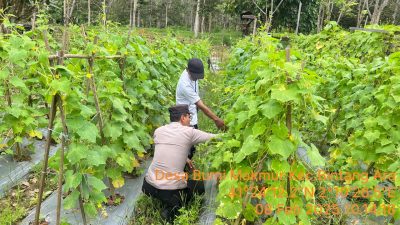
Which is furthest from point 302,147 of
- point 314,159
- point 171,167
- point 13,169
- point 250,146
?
point 13,169

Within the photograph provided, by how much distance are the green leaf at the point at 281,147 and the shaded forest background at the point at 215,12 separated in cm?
309

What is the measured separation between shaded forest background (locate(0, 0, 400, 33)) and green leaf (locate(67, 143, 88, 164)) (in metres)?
2.41

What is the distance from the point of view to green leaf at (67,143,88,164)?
8.64 feet

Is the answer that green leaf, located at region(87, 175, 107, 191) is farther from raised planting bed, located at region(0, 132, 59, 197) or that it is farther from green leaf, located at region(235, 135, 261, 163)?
raised planting bed, located at region(0, 132, 59, 197)

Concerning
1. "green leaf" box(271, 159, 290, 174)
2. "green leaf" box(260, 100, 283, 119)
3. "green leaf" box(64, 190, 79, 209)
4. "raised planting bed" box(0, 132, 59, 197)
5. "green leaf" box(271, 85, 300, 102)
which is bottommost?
"raised planting bed" box(0, 132, 59, 197)

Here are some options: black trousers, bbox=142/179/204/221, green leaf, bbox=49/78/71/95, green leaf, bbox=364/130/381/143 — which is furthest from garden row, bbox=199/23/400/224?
green leaf, bbox=49/78/71/95

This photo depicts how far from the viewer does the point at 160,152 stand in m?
3.37

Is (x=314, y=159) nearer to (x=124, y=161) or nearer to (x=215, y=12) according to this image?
(x=124, y=161)

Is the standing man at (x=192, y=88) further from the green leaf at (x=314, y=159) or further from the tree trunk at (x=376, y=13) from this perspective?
the tree trunk at (x=376, y=13)

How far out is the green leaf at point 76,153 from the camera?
8.64ft

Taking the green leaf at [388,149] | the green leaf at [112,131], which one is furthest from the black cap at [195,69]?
the green leaf at [388,149]

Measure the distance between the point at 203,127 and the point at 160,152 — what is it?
9.02 ft

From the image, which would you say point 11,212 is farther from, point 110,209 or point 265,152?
point 265,152

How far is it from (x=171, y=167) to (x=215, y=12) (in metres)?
35.2
